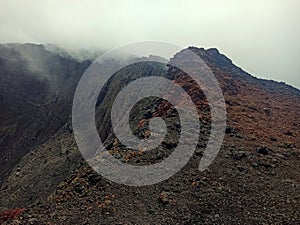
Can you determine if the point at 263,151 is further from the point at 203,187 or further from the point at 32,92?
the point at 32,92

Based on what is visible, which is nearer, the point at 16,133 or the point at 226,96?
the point at 226,96

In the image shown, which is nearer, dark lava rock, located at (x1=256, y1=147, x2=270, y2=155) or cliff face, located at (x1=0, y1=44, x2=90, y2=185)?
dark lava rock, located at (x1=256, y1=147, x2=270, y2=155)

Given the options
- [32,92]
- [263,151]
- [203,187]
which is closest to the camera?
[203,187]

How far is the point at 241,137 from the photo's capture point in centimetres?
2067

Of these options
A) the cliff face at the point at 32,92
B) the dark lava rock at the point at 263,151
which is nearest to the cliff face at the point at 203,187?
the dark lava rock at the point at 263,151

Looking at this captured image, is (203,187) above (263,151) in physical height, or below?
below

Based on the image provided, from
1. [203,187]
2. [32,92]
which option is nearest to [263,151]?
[203,187]

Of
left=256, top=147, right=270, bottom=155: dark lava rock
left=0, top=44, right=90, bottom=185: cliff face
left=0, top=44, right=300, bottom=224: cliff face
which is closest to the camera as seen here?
left=0, top=44, right=300, bottom=224: cliff face

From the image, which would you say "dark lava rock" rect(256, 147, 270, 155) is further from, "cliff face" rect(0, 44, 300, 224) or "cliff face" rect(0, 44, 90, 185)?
"cliff face" rect(0, 44, 90, 185)

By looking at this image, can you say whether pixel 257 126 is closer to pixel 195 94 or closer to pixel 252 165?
pixel 195 94

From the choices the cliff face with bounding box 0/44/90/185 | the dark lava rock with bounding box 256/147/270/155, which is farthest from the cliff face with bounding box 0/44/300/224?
the cliff face with bounding box 0/44/90/185

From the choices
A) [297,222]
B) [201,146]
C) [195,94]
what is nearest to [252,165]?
[201,146]

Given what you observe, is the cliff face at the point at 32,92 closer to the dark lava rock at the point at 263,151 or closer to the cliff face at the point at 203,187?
the cliff face at the point at 203,187

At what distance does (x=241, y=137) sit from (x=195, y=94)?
5803 millimetres
